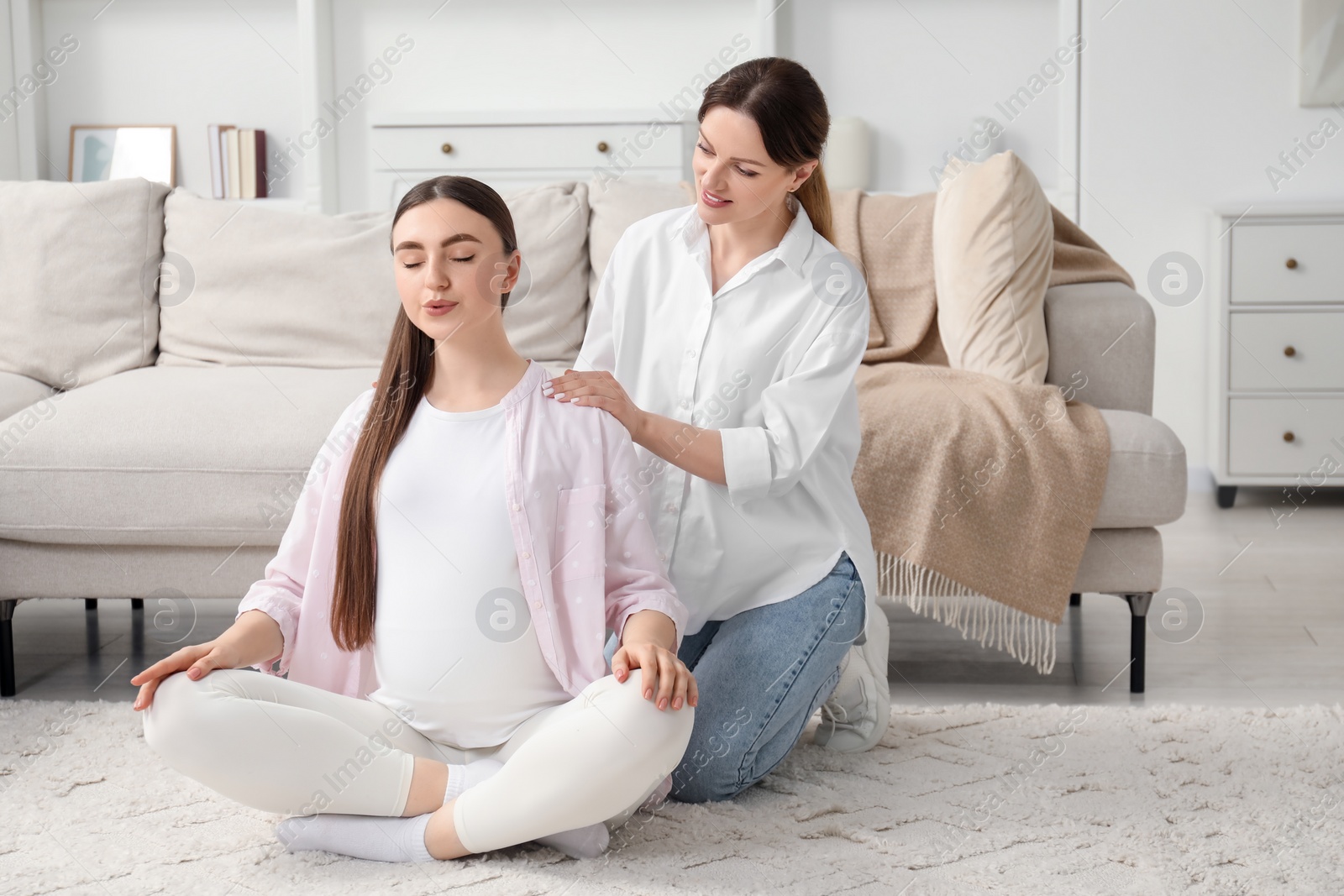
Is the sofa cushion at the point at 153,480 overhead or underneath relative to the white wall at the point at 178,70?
underneath

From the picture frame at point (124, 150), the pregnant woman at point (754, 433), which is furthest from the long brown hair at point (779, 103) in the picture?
the picture frame at point (124, 150)

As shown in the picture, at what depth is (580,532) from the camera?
1.27m

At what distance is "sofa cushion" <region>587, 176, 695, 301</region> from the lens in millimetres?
2354

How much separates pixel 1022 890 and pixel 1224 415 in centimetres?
237

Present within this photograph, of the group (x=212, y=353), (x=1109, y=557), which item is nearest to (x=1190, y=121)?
(x=1109, y=557)

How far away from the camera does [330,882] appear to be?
3.96ft

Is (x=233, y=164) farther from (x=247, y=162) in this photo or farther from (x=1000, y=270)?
(x=1000, y=270)

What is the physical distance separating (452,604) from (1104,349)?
1.32 meters

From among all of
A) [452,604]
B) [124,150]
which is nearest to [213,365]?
[452,604]

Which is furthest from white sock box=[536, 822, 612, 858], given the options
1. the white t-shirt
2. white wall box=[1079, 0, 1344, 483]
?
white wall box=[1079, 0, 1344, 483]

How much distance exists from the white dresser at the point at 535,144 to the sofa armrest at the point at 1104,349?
167cm

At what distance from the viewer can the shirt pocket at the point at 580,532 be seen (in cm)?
126

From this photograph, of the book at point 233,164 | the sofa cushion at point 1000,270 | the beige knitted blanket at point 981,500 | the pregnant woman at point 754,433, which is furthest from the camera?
the book at point 233,164

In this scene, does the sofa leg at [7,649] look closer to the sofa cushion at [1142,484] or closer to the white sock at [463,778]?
the white sock at [463,778]
